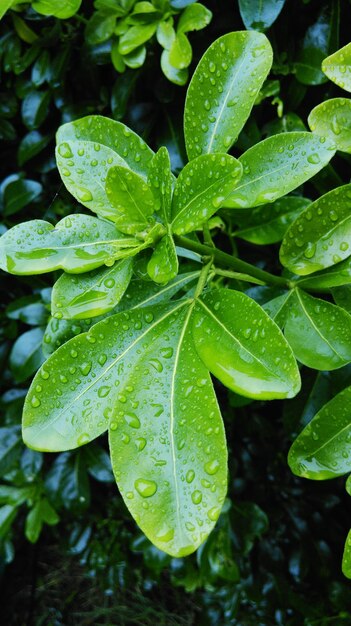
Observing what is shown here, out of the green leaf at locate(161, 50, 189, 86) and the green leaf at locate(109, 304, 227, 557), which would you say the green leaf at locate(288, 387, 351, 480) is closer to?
the green leaf at locate(109, 304, 227, 557)

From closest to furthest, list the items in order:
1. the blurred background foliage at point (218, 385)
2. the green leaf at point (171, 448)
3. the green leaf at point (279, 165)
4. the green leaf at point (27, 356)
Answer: the green leaf at point (171, 448) < the green leaf at point (279, 165) < the blurred background foliage at point (218, 385) < the green leaf at point (27, 356)

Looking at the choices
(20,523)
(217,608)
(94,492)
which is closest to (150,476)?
(94,492)

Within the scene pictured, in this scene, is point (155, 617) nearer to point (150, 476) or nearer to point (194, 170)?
point (150, 476)

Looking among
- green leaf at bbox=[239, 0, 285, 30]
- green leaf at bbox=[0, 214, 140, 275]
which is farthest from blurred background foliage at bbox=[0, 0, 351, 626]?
green leaf at bbox=[0, 214, 140, 275]

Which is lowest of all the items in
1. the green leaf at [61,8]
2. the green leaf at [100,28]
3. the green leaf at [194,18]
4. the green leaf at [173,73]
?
the green leaf at [173,73]

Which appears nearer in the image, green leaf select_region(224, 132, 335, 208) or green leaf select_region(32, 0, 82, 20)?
green leaf select_region(224, 132, 335, 208)

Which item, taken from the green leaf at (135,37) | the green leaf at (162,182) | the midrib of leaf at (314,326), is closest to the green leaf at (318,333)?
the midrib of leaf at (314,326)

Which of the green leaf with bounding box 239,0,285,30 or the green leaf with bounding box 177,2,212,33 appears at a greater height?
the green leaf with bounding box 177,2,212,33

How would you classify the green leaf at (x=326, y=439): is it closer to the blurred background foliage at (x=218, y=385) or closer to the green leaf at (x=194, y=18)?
the blurred background foliage at (x=218, y=385)
